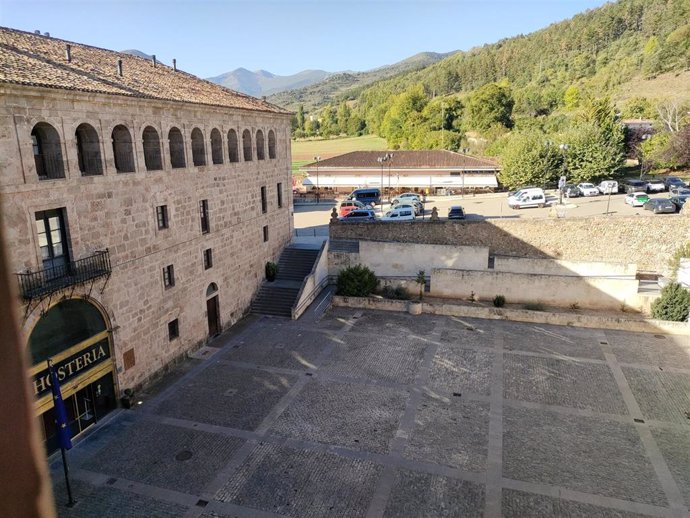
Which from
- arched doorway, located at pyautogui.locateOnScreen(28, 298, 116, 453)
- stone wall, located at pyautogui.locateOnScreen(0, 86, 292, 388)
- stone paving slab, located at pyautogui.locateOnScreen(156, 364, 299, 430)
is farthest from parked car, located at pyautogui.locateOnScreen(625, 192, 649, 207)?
arched doorway, located at pyautogui.locateOnScreen(28, 298, 116, 453)

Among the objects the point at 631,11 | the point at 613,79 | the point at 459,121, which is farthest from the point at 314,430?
the point at 631,11

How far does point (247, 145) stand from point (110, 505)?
57.5ft

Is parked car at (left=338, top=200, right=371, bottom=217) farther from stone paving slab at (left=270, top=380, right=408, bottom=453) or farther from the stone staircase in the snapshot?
stone paving slab at (left=270, top=380, right=408, bottom=453)

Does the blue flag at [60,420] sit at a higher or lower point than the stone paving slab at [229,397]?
higher

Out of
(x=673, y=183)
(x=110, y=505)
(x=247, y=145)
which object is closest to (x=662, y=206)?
(x=673, y=183)

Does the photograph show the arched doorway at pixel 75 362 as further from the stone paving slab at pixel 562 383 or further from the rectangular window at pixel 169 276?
the stone paving slab at pixel 562 383

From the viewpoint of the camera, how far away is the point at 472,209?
4494 cm

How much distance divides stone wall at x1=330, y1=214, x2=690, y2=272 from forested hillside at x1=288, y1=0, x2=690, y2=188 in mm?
14668

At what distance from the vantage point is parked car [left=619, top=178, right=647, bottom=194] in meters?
48.7

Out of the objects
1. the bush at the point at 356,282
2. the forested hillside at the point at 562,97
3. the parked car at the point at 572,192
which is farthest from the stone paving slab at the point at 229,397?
the parked car at the point at 572,192

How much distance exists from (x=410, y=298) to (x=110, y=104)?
17414 mm

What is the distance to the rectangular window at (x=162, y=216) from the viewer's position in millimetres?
19406

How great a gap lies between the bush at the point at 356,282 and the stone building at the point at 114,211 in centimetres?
527

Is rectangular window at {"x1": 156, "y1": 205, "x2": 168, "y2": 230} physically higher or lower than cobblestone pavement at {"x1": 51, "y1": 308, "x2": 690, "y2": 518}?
higher
